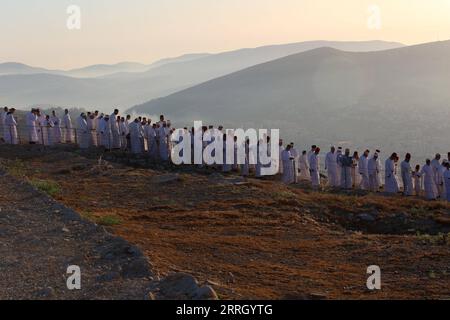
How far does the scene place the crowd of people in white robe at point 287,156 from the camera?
20688 mm

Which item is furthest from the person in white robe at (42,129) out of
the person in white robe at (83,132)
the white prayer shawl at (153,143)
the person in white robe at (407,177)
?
the person in white robe at (407,177)

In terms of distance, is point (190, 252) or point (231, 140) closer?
point (190, 252)

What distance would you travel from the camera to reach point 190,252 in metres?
11.1

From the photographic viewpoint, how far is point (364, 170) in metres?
21.4

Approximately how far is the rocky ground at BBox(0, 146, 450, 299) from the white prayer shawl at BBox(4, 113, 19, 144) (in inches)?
175

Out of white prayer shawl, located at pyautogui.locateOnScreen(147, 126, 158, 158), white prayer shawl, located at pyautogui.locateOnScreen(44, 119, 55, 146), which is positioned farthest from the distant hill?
white prayer shawl, located at pyautogui.locateOnScreen(44, 119, 55, 146)

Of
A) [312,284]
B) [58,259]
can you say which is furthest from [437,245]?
[58,259]

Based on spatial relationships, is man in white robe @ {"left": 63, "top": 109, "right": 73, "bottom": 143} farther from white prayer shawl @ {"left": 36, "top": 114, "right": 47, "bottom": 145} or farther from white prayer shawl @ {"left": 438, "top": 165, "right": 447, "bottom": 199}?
white prayer shawl @ {"left": 438, "top": 165, "right": 447, "bottom": 199}

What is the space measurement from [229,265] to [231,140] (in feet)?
41.3

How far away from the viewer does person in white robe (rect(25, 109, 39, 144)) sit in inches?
987

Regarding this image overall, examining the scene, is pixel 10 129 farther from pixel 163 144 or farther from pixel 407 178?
pixel 407 178

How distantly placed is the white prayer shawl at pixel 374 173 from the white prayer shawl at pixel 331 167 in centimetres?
111
